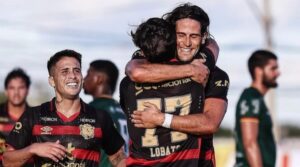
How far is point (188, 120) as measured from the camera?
7.02 metres

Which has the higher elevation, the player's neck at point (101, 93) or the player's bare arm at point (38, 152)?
the player's neck at point (101, 93)

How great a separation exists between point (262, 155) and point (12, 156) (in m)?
4.83

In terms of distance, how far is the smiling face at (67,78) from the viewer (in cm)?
803

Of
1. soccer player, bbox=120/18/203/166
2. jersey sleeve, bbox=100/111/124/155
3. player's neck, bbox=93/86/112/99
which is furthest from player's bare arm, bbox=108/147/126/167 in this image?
player's neck, bbox=93/86/112/99

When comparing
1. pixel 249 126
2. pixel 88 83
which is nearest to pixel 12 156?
pixel 88 83

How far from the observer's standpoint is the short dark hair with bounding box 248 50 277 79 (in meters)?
12.5

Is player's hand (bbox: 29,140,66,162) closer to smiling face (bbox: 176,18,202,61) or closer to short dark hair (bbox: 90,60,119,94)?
smiling face (bbox: 176,18,202,61)

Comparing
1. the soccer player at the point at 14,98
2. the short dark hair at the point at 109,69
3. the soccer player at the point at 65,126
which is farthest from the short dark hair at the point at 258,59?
the soccer player at the point at 65,126

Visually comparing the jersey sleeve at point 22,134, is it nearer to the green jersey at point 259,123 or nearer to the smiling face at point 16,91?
the green jersey at point 259,123

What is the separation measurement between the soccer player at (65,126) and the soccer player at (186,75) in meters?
1.00

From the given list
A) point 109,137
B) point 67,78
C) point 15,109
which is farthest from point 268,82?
point 67,78

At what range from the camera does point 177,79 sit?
7.14m

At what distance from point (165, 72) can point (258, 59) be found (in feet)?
18.5

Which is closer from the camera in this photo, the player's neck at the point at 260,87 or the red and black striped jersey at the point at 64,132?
the red and black striped jersey at the point at 64,132
